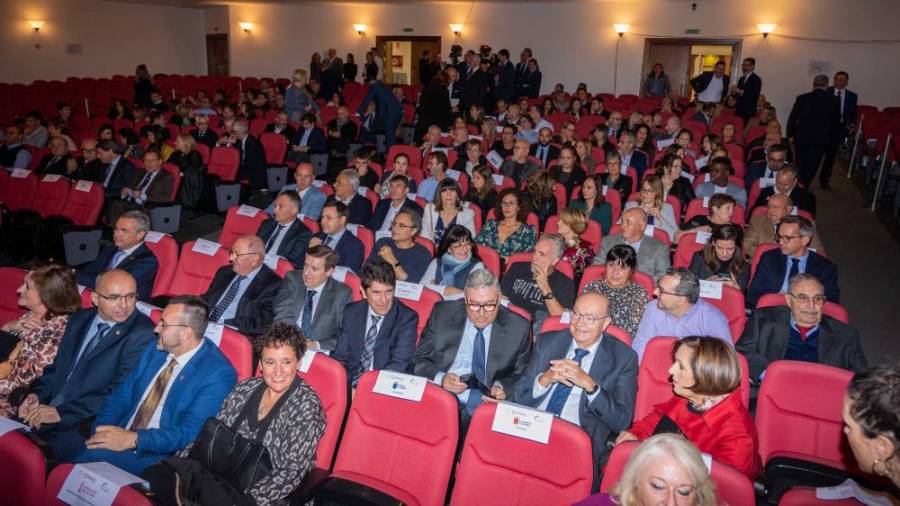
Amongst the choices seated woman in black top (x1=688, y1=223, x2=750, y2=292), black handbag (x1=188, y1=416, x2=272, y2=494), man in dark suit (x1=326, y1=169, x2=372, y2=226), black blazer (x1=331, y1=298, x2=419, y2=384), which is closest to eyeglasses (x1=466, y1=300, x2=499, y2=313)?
black blazer (x1=331, y1=298, x2=419, y2=384)

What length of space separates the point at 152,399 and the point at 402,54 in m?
16.2

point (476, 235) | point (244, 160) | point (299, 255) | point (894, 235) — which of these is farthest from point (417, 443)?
point (894, 235)

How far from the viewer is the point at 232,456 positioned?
225 centimetres

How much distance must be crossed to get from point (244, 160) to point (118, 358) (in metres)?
5.04

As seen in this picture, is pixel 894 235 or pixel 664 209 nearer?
pixel 664 209

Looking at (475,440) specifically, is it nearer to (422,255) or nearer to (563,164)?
(422,255)

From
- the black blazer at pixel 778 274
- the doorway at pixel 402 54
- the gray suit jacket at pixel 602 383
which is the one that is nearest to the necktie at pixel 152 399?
the gray suit jacket at pixel 602 383

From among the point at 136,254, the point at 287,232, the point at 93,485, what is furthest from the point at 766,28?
the point at 93,485

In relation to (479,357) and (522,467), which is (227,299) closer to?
(479,357)

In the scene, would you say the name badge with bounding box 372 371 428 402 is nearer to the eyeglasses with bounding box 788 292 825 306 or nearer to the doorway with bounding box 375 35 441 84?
the eyeglasses with bounding box 788 292 825 306

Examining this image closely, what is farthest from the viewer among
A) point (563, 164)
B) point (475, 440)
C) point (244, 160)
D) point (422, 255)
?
point (244, 160)

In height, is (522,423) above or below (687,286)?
below

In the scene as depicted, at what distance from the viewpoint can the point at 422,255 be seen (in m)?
4.52

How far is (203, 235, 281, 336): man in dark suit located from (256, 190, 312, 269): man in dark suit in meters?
0.79
